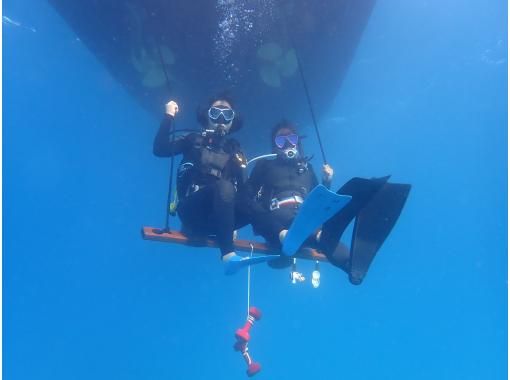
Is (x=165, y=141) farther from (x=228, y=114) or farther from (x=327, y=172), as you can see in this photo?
(x=327, y=172)

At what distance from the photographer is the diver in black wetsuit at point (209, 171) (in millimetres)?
5602

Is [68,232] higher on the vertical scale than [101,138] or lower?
lower

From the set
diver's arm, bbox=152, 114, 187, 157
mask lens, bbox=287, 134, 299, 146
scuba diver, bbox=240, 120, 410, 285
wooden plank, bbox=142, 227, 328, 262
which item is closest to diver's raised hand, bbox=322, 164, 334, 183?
scuba diver, bbox=240, 120, 410, 285

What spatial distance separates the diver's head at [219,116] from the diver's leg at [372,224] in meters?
2.55

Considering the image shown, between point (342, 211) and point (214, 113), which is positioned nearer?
point (342, 211)

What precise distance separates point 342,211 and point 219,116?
2586 millimetres

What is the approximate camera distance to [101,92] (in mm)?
A: 14438

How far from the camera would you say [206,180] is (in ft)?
20.1

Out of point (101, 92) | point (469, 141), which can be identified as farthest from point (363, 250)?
point (469, 141)

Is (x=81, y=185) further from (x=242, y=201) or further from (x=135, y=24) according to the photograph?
(x=242, y=201)

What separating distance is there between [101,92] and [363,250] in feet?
39.7

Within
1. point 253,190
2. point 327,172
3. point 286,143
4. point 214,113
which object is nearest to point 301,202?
point 327,172

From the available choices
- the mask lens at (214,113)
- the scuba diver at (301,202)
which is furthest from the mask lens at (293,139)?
the mask lens at (214,113)

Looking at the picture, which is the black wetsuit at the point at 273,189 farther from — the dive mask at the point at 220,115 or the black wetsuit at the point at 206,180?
the dive mask at the point at 220,115
